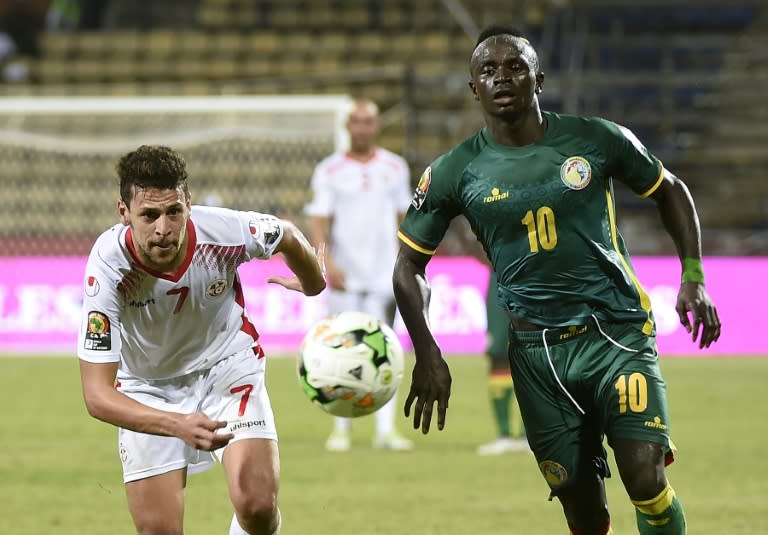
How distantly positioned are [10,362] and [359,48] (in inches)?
387

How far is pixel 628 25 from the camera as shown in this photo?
2364 cm

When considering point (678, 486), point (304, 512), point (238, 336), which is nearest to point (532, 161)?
point (238, 336)

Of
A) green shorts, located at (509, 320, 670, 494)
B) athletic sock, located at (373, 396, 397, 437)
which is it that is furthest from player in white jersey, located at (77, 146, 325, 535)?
athletic sock, located at (373, 396, 397, 437)

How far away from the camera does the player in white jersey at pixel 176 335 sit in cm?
473

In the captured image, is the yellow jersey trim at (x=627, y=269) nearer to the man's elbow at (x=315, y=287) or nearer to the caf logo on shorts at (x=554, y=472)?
the caf logo on shorts at (x=554, y=472)

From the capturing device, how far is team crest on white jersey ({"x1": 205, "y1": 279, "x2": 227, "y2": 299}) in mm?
5152

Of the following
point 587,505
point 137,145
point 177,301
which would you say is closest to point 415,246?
point 177,301

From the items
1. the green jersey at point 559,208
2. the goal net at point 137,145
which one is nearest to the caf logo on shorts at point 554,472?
the green jersey at point 559,208

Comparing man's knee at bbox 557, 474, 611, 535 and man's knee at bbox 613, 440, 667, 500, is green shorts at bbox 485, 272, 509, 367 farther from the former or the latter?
man's knee at bbox 613, 440, 667, 500

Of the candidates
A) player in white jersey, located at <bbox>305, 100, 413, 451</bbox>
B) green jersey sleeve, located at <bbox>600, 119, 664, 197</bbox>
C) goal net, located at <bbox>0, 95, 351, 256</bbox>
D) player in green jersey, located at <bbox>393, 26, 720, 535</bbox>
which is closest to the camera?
player in green jersey, located at <bbox>393, 26, 720, 535</bbox>

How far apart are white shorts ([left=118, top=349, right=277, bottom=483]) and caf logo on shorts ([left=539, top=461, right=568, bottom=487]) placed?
1.07m

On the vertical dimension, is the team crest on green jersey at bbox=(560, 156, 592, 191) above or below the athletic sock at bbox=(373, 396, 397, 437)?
above

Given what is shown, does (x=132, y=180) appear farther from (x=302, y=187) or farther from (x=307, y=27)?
(x=307, y=27)

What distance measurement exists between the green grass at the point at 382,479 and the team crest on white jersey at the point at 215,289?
6.37 ft
